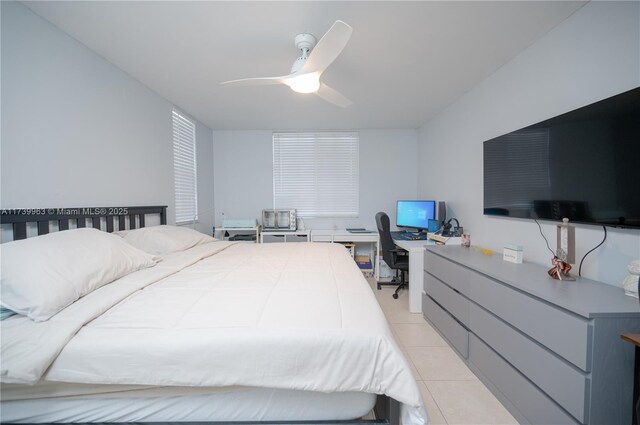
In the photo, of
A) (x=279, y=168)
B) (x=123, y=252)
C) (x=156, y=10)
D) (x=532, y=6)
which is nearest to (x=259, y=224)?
(x=279, y=168)

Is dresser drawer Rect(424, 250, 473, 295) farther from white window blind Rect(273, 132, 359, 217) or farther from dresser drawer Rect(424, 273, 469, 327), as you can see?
white window blind Rect(273, 132, 359, 217)

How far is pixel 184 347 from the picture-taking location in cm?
85

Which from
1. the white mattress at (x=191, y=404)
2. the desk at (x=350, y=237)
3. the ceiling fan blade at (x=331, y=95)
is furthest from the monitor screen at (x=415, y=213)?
the white mattress at (x=191, y=404)

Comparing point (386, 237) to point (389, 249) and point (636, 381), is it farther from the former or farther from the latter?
point (636, 381)

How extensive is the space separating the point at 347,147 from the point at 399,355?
335 cm

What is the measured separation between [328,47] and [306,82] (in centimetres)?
36

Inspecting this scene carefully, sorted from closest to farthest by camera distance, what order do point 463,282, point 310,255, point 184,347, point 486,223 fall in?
point 184,347
point 463,282
point 310,255
point 486,223

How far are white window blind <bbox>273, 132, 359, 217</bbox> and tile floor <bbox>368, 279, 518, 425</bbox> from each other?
2.03 metres

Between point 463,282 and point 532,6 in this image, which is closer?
point 532,6

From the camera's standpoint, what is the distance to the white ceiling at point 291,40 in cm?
141

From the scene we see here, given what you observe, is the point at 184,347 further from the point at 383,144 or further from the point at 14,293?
the point at 383,144

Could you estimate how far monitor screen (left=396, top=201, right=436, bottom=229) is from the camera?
3116 mm

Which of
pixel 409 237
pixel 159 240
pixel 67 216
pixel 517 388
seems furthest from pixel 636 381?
pixel 67 216

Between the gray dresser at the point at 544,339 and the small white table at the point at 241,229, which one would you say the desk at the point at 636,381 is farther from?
the small white table at the point at 241,229
